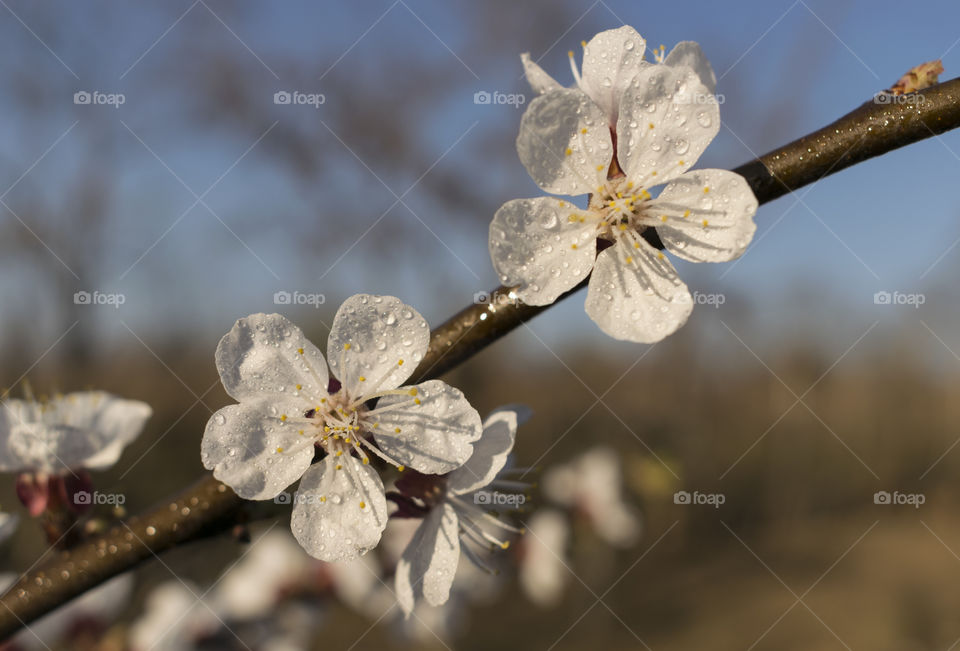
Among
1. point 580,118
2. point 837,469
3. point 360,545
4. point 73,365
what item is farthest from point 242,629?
point 837,469

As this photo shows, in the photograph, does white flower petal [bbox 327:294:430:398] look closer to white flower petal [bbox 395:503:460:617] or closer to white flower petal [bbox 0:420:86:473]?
white flower petal [bbox 395:503:460:617]

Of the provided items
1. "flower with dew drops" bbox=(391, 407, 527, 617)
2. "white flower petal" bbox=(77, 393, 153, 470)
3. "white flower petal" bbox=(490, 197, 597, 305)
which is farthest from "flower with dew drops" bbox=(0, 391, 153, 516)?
"white flower petal" bbox=(490, 197, 597, 305)

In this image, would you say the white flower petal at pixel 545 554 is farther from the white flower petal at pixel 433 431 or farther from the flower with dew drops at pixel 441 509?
the white flower petal at pixel 433 431

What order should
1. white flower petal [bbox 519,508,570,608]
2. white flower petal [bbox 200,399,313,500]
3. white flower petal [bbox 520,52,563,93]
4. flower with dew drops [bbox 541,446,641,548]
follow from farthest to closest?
flower with dew drops [bbox 541,446,641,548] → white flower petal [bbox 519,508,570,608] → white flower petal [bbox 520,52,563,93] → white flower petal [bbox 200,399,313,500]

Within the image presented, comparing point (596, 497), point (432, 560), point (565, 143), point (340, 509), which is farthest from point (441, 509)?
point (596, 497)

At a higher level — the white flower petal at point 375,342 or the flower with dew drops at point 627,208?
the flower with dew drops at point 627,208

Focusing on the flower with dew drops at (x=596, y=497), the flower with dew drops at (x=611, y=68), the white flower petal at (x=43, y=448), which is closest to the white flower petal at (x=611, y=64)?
the flower with dew drops at (x=611, y=68)

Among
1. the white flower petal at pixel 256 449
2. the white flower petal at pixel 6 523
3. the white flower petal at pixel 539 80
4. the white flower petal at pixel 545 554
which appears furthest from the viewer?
the white flower petal at pixel 545 554
